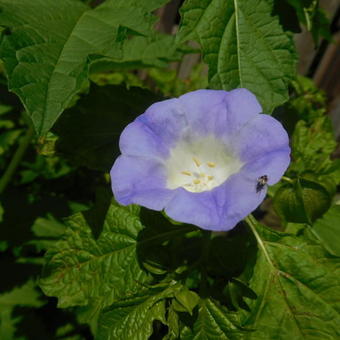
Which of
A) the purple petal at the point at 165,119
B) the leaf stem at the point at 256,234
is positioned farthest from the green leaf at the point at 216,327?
the purple petal at the point at 165,119

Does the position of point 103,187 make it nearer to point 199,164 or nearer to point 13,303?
point 199,164

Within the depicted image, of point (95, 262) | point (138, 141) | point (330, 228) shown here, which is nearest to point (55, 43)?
point (138, 141)

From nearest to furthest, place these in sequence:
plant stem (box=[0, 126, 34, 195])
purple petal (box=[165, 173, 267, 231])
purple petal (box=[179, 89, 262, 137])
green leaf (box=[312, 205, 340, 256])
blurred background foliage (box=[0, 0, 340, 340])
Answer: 1. purple petal (box=[165, 173, 267, 231])
2. purple petal (box=[179, 89, 262, 137])
3. blurred background foliage (box=[0, 0, 340, 340])
4. green leaf (box=[312, 205, 340, 256])
5. plant stem (box=[0, 126, 34, 195])

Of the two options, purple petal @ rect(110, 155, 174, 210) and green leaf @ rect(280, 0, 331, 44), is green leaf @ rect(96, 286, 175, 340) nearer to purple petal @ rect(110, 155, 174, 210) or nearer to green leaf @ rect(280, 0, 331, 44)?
Result: purple petal @ rect(110, 155, 174, 210)

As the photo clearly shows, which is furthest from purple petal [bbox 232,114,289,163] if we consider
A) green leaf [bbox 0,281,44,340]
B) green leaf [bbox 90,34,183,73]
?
green leaf [bbox 0,281,44,340]

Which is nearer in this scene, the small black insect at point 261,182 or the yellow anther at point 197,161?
the small black insect at point 261,182

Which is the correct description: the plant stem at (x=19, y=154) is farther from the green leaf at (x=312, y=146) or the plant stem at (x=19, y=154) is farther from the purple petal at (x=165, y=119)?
the green leaf at (x=312, y=146)
